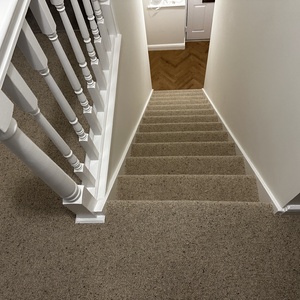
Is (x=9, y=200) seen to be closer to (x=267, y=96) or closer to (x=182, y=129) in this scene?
(x=267, y=96)

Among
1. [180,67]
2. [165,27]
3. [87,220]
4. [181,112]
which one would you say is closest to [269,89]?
[87,220]

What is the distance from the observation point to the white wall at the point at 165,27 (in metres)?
4.39

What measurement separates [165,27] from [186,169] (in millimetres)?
3712

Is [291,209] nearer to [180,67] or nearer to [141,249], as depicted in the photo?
[141,249]

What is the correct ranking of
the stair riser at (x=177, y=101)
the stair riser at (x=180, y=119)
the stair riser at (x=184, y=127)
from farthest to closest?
the stair riser at (x=177, y=101), the stair riser at (x=180, y=119), the stair riser at (x=184, y=127)

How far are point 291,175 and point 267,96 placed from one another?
0.45 meters

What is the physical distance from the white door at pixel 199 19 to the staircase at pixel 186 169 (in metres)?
2.76

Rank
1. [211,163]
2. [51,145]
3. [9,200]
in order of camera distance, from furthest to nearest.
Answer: [211,163] < [51,145] < [9,200]

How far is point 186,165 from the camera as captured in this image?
1.80m

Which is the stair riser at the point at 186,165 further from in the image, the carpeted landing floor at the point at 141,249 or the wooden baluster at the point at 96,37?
the wooden baluster at the point at 96,37

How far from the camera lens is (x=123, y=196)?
1.52 metres

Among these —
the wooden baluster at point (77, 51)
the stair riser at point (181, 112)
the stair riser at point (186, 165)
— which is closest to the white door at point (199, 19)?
the stair riser at point (181, 112)

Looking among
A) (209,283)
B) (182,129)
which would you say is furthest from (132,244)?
(182,129)

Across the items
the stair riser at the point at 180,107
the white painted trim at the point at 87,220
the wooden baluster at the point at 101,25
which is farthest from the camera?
the stair riser at the point at 180,107
